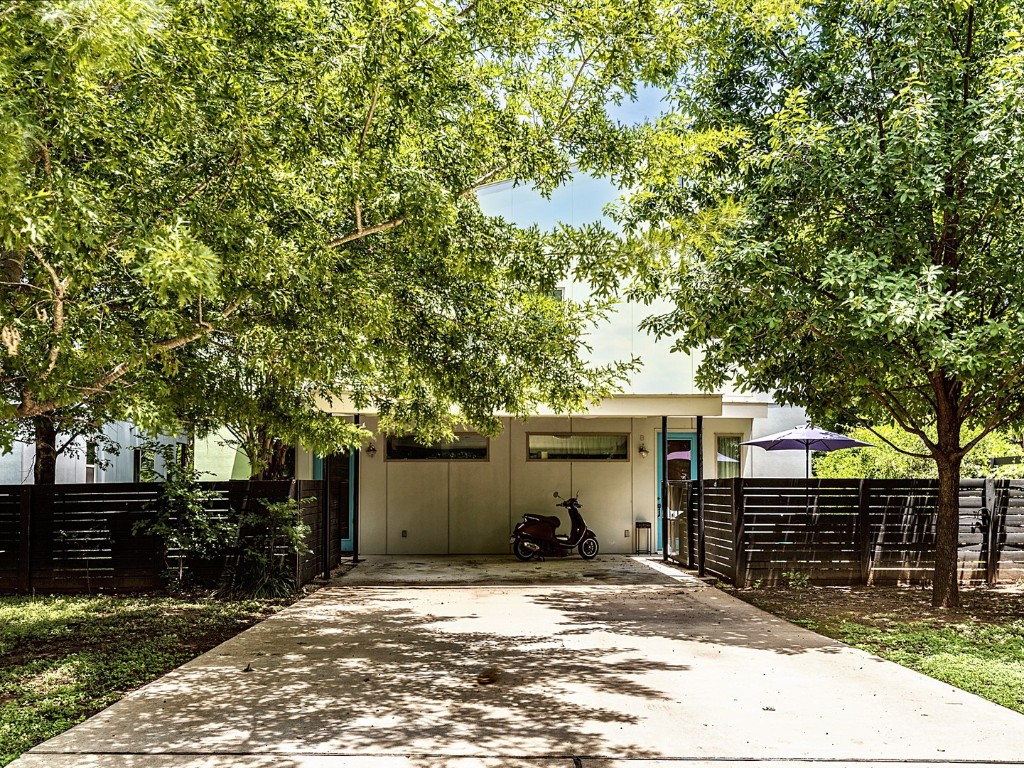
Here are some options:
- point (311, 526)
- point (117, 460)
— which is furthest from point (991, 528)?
point (117, 460)

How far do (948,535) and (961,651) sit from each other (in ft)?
7.72

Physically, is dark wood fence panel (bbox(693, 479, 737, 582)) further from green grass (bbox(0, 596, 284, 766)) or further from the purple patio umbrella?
green grass (bbox(0, 596, 284, 766))

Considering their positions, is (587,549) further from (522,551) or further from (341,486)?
(341,486)

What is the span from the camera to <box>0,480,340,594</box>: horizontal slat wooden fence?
11.1m

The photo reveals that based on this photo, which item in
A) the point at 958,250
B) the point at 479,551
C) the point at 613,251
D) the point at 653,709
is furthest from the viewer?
the point at 479,551

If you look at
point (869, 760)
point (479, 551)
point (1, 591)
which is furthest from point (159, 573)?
point (869, 760)

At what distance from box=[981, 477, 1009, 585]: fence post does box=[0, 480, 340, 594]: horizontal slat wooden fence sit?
8.43m

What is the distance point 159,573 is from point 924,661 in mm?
8239

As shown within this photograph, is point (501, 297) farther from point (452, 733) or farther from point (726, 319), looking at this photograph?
point (452, 733)

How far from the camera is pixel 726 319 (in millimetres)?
8453

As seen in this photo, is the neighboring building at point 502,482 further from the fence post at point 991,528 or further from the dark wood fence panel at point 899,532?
the fence post at point 991,528

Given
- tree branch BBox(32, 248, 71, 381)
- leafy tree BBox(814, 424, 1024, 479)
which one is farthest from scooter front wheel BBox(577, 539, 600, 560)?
tree branch BBox(32, 248, 71, 381)

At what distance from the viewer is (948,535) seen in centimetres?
980

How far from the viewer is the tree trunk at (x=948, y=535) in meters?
9.75
